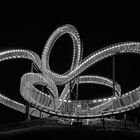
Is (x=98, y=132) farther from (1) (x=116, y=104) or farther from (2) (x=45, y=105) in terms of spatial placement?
(2) (x=45, y=105)

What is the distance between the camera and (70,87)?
3769 cm

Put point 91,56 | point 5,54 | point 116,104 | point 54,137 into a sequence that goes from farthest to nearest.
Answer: point 5,54, point 91,56, point 116,104, point 54,137

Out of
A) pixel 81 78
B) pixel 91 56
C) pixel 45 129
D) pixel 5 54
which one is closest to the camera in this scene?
pixel 45 129

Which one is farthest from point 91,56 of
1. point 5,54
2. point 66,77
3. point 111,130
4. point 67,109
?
point 111,130

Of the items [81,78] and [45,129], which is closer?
[45,129]

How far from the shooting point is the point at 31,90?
112 ft

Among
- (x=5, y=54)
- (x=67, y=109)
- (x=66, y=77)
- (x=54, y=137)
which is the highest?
(x=5, y=54)

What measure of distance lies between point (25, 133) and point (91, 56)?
13675mm

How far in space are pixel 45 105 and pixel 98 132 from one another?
1048 centimetres

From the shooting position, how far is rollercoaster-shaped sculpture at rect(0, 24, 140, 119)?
101 feet

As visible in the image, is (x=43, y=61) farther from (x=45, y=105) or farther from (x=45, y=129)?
(x=45, y=129)

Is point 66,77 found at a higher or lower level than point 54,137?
higher

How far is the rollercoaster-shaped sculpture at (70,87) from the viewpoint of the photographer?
101ft

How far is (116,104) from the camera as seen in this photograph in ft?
102
